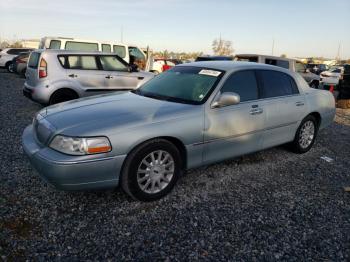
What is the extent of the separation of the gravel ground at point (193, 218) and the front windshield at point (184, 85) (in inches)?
43.2

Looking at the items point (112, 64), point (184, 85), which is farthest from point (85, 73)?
point (184, 85)

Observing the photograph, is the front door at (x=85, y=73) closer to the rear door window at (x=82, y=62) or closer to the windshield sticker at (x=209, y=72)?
the rear door window at (x=82, y=62)

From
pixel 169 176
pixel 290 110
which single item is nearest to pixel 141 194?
pixel 169 176

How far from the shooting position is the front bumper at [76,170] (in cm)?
298

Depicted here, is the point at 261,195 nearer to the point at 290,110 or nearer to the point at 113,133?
the point at 290,110

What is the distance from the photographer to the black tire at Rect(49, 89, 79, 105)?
24.5 feet

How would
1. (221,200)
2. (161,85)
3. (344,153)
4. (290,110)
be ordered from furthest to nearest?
1. (344,153)
2. (290,110)
3. (161,85)
4. (221,200)

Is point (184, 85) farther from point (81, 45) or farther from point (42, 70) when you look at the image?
point (81, 45)

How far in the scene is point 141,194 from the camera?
11.3ft

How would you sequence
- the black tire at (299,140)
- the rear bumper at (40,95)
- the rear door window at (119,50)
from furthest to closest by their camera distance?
the rear door window at (119,50), the rear bumper at (40,95), the black tire at (299,140)

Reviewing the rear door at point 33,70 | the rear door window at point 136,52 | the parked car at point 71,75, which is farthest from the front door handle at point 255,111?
the rear door window at point 136,52

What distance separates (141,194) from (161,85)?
167 centimetres

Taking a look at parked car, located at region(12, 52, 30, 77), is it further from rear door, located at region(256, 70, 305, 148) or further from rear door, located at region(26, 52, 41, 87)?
rear door, located at region(256, 70, 305, 148)

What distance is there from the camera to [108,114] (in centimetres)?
345
